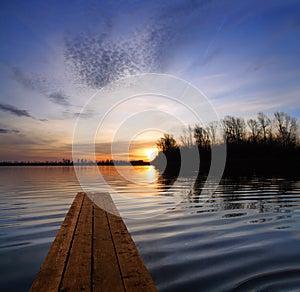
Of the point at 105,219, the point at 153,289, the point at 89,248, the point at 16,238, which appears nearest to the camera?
the point at 153,289

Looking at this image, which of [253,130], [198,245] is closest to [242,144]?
[253,130]

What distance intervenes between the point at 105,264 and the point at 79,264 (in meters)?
0.34

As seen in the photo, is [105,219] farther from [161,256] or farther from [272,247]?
[272,247]

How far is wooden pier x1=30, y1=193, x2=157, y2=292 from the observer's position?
2.63m

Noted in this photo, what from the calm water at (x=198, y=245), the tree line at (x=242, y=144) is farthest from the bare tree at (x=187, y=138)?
the calm water at (x=198, y=245)

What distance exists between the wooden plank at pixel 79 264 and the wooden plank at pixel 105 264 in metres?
0.08

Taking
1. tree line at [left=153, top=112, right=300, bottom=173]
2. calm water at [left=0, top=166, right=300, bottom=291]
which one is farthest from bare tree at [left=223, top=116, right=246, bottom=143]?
calm water at [left=0, top=166, right=300, bottom=291]

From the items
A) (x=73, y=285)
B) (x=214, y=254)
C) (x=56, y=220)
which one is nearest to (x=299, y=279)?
(x=214, y=254)

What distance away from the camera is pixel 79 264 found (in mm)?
3174

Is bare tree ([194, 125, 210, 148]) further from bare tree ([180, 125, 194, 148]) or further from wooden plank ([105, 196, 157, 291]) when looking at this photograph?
wooden plank ([105, 196, 157, 291])

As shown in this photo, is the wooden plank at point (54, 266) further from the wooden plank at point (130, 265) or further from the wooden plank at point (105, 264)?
the wooden plank at point (130, 265)

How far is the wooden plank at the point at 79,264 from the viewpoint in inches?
104

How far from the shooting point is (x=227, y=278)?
342 cm

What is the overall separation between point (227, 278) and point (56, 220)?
17.9 feet
